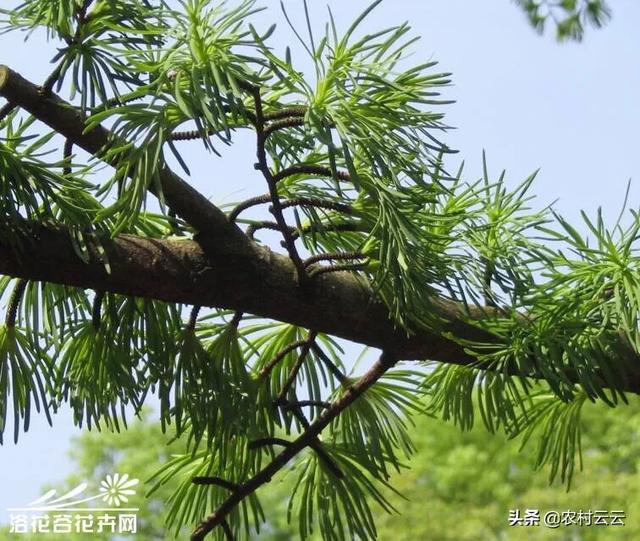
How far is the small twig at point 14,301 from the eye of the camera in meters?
0.66

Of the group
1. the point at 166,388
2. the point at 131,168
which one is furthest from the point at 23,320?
the point at 131,168

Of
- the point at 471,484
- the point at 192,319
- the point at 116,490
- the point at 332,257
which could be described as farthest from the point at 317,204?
the point at 471,484

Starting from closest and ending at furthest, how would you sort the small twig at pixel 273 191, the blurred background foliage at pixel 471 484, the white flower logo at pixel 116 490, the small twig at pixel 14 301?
the small twig at pixel 273 191
the small twig at pixel 14 301
the white flower logo at pixel 116 490
the blurred background foliage at pixel 471 484

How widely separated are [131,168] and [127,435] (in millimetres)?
4595

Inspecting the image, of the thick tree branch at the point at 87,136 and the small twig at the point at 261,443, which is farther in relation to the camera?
the small twig at the point at 261,443

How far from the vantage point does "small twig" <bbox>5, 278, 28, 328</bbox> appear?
26.1 inches

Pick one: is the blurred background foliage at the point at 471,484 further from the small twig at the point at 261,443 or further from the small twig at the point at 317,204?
the small twig at the point at 317,204

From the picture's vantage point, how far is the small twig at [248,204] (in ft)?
2.04

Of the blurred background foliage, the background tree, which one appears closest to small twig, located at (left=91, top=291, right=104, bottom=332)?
the background tree

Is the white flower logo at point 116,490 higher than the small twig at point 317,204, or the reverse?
the small twig at point 317,204

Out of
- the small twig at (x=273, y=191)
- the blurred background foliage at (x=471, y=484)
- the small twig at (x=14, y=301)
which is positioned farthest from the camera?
the blurred background foliage at (x=471, y=484)

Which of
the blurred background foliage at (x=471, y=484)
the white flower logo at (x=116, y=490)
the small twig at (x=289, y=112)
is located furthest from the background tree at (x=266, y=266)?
the blurred background foliage at (x=471, y=484)

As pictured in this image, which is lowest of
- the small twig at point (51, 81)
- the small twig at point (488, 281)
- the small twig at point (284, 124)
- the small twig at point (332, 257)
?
the small twig at point (488, 281)

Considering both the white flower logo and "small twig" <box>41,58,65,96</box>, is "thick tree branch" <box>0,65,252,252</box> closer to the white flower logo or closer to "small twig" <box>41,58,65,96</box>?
"small twig" <box>41,58,65,96</box>
